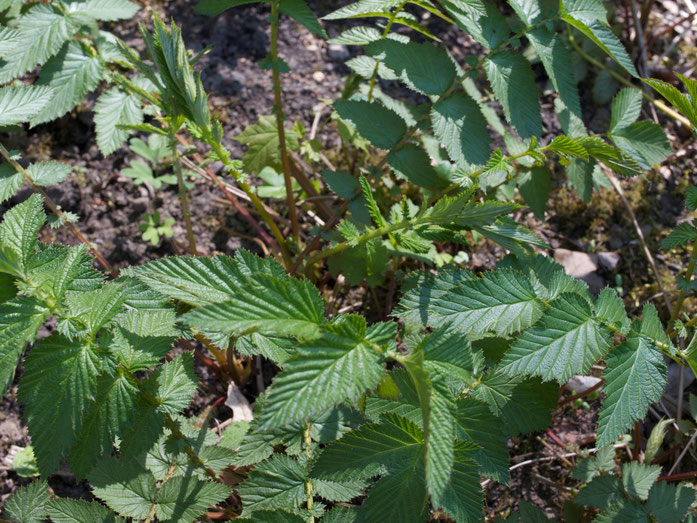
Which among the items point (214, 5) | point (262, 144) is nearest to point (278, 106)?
point (262, 144)

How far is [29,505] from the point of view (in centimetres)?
157

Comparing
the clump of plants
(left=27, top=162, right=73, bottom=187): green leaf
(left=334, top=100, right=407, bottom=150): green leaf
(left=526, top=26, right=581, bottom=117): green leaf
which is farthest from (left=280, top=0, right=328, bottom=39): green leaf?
(left=27, top=162, right=73, bottom=187): green leaf

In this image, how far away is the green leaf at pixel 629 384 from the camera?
4.75 ft

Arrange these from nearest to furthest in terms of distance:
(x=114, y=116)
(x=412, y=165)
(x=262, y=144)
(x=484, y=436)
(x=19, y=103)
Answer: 1. (x=484, y=436)
2. (x=19, y=103)
3. (x=412, y=165)
4. (x=114, y=116)
5. (x=262, y=144)

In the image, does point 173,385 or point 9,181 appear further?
point 9,181

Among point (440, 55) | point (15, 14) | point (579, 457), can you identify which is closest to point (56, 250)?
point (440, 55)

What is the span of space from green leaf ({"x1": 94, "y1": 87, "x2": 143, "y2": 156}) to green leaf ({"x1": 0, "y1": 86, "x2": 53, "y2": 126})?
1.07 ft

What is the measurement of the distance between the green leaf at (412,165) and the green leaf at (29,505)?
5.16ft

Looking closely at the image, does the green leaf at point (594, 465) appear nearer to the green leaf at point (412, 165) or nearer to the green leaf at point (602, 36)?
the green leaf at point (412, 165)

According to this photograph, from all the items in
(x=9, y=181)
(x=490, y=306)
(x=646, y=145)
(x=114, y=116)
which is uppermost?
(x=646, y=145)

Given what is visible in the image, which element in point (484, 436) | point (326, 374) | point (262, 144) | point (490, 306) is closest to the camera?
point (326, 374)

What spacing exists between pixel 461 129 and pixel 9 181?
1652 mm

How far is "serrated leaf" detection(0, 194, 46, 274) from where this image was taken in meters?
1.31

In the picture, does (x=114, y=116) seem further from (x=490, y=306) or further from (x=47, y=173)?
(x=490, y=306)
